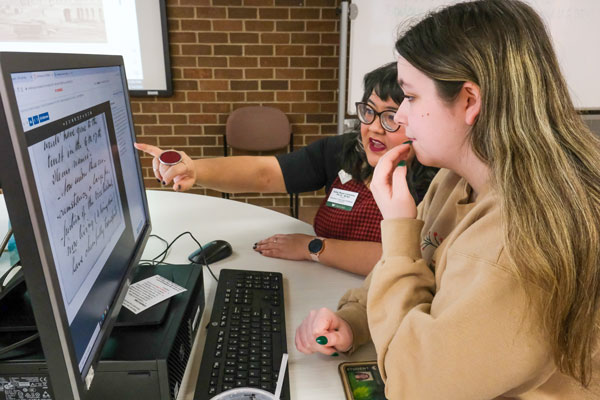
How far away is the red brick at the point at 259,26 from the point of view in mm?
3006

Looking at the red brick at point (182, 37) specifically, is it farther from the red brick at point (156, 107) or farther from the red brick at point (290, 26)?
the red brick at point (290, 26)

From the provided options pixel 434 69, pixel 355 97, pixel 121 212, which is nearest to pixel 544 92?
pixel 434 69

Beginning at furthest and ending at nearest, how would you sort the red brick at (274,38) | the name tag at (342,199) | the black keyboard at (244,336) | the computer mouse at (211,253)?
the red brick at (274,38)
the name tag at (342,199)
the computer mouse at (211,253)
the black keyboard at (244,336)

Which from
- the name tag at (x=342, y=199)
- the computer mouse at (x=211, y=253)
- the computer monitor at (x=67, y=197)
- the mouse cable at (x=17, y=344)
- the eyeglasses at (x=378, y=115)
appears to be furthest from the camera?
the name tag at (x=342, y=199)

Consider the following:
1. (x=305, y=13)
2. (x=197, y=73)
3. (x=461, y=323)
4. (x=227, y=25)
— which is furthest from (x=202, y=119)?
(x=461, y=323)

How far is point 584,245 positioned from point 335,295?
1.88 feet

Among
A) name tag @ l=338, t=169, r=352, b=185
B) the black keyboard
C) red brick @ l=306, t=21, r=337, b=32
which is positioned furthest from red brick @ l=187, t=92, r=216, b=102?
the black keyboard

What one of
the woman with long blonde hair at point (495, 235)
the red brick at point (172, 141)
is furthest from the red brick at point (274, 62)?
the woman with long blonde hair at point (495, 235)

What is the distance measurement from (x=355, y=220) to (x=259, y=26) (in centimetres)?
201

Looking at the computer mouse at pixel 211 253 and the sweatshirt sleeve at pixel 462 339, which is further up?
the sweatshirt sleeve at pixel 462 339

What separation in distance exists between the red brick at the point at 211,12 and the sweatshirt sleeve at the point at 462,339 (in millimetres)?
2675

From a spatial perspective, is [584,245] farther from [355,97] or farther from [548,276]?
[355,97]

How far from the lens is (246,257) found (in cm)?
127

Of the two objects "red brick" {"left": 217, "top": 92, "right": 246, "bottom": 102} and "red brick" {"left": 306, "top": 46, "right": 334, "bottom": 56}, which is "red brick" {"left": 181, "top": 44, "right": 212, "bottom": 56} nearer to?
"red brick" {"left": 217, "top": 92, "right": 246, "bottom": 102}
